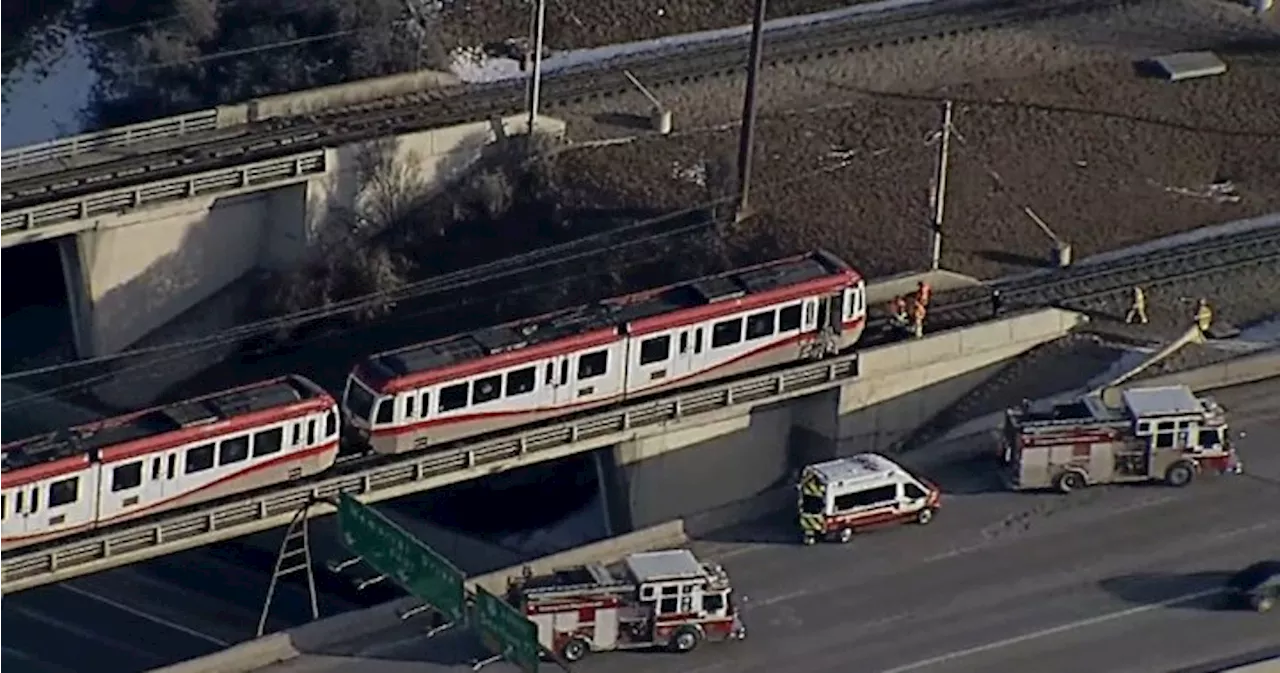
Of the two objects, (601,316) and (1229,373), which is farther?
(1229,373)

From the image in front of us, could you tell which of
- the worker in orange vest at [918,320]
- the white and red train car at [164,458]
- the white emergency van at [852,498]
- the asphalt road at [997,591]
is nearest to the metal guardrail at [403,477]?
the white and red train car at [164,458]

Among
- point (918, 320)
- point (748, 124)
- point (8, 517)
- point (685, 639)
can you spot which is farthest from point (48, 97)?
point (685, 639)

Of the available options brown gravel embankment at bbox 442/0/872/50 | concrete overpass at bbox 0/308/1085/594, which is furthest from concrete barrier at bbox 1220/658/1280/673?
brown gravel embankment at bbox 442/0/872/50

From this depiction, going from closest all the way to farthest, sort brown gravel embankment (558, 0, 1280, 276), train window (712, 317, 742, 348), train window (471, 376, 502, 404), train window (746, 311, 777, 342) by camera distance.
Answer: train window (471, 376, 502, 404) < train window (712, 317, 742, 348) < train window (746, 311, 777, 342) < brown gravel embankment (558, 0, 1280, 276)

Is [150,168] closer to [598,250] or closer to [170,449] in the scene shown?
[598,250]

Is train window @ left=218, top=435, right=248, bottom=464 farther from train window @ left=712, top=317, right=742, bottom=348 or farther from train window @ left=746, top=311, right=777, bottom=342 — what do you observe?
train window @ left=746, top=311, right=777, bottom=342

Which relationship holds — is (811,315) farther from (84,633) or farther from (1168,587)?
(84,633)
